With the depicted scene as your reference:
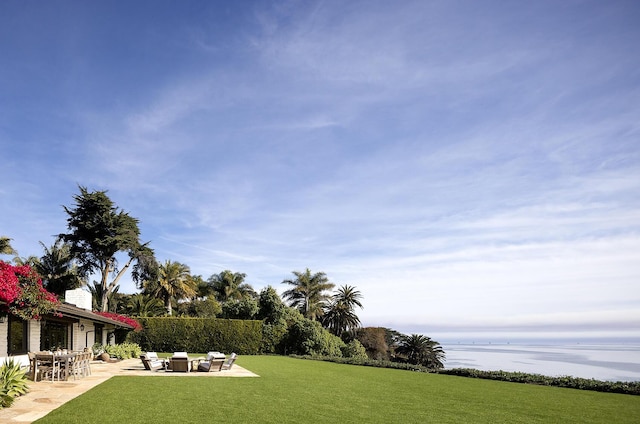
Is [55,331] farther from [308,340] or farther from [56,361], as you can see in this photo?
[308,340]

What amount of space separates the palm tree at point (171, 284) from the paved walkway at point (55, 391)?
30180 millimetres

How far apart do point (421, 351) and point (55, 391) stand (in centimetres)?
3106

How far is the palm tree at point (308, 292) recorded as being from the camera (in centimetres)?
5184

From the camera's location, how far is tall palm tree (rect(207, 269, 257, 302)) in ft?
190

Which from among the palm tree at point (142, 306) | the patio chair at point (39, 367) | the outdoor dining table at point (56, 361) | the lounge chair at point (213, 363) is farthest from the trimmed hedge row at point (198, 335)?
the patio chair at point (39, 367)

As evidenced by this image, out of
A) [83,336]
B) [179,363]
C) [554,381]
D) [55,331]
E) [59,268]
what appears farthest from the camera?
[59,268]

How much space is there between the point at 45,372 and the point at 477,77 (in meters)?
18.1

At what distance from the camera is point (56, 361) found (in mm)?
15523

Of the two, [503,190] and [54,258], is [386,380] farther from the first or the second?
[54,258]

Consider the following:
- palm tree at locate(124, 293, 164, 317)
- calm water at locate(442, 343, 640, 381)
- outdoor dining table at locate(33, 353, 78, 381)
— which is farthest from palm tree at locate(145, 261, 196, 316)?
outdoor dining table at locate(33, 353, 78, 381)

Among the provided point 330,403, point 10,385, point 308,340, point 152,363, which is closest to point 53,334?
point 152,363

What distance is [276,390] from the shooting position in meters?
14.2

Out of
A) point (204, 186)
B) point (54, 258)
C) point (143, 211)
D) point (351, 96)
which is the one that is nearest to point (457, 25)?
point (351, 96)

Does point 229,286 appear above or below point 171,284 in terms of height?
below
